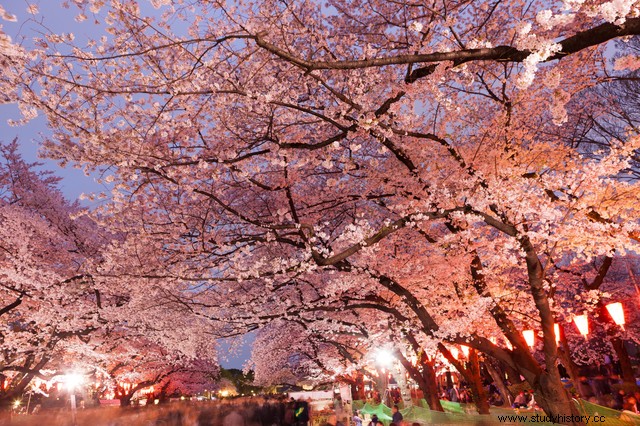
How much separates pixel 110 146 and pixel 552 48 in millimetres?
7050

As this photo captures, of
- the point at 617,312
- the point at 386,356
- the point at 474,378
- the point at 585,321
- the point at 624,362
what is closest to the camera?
the point at 617,312

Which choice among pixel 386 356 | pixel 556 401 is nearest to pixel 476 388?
pixel 386 356

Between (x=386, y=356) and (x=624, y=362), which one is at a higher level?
(x=386, y=356)

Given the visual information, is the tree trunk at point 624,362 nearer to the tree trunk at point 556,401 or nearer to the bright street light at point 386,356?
the bright street light at point 386,356

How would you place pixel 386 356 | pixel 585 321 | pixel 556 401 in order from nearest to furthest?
1. pixel 556 401
2. pixel 585 321
3. pixel 386 356

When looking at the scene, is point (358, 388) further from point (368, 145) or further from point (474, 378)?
point (368, 145)

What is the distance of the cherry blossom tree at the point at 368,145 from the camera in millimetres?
Result: 6703

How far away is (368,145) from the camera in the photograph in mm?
14281

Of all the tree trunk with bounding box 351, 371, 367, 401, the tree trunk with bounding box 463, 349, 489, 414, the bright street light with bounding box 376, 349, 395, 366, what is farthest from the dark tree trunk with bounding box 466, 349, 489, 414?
the tree trunk with bounding box 351, 371, 367, 401

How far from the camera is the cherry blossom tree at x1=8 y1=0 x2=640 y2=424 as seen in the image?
22.0ft

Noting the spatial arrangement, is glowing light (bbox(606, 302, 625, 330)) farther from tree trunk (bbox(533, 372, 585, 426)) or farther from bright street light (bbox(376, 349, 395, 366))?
bright street light (bbox(376, 349, 395, 366))

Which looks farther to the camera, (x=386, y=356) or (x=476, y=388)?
(x=386, y=356)

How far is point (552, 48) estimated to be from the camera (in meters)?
3.56

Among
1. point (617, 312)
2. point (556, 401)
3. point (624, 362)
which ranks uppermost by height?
point (617, 312)
